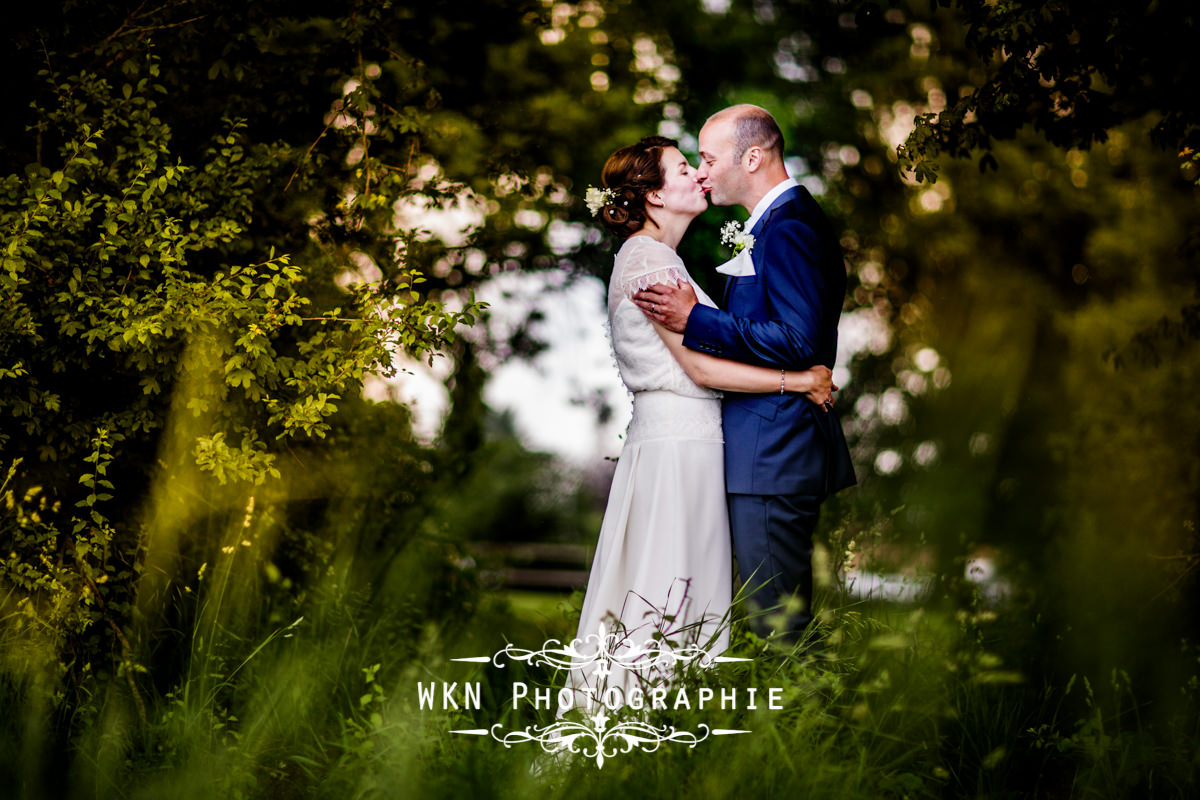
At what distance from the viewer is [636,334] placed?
410cm

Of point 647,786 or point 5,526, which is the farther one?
point 5,526

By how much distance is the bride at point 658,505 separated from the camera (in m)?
3.87

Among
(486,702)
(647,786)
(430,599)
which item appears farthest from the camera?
(430,599)

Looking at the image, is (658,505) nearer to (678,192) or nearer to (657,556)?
(657,556)

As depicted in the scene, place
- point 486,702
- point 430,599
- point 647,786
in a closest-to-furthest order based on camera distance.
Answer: point 647,786, point 486,702, point 430,599

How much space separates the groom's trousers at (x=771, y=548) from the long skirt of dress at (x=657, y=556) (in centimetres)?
11

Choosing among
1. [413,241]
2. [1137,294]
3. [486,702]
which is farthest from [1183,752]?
[1137,294]

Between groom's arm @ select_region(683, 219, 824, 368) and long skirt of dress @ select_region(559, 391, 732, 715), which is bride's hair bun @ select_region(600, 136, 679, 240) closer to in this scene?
groom's arm @ select_region(683, 219, 824, 368)

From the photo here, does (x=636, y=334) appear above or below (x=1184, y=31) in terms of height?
below

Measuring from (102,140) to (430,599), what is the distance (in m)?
3.60

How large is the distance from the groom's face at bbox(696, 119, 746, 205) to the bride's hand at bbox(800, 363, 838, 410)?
2.57 ft

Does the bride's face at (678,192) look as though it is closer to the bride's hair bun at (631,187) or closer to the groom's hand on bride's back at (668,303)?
→ the bride's hair bun at (631,187)

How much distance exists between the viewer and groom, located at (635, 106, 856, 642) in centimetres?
386

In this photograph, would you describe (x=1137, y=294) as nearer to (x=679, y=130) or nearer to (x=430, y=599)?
(x=679, y=130)
